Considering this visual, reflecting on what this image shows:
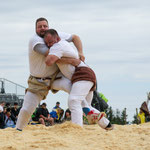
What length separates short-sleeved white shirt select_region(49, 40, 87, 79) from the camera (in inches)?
236

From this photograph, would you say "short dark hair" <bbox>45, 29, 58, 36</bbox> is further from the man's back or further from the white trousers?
the white trousers

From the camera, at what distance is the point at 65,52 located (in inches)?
241

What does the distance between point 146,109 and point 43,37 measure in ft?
35.4

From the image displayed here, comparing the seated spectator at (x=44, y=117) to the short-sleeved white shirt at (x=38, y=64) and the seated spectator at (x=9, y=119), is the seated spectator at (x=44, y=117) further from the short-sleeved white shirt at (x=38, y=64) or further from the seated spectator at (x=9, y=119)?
the short-sleeved white shirt at (x=38, y=64)

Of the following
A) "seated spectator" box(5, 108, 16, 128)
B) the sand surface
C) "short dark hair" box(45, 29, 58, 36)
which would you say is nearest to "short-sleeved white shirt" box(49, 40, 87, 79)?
"short dark hair" box(45, 29, 58, 36)

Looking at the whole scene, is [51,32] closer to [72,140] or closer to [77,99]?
[77,99]

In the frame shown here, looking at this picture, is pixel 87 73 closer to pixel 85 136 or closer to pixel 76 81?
pixel 76 81

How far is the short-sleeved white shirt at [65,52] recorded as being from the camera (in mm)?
5992

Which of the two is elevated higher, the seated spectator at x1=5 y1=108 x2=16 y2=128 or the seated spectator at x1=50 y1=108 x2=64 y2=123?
the seated spectator at x1=50 y1=108 x2=64 y2=123

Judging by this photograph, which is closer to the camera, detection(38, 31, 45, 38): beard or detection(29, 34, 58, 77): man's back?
detection(29, 34, 58, 77): man's back

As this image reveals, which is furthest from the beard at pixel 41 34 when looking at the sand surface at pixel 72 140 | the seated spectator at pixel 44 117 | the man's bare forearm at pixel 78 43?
the seated spectator at pixel 44 117

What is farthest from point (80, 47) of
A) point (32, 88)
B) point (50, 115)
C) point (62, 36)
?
point (50, 115)

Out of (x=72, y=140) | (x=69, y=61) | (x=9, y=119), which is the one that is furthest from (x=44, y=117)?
(x=72, y=140)

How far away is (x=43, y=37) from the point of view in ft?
20.8
